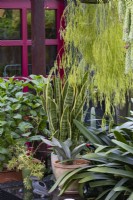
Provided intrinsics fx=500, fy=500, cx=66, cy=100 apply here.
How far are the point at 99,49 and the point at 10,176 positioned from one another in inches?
63.2

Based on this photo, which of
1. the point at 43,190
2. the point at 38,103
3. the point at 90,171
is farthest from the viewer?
the point at 38,103

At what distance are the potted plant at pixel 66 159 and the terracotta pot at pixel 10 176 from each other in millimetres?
562

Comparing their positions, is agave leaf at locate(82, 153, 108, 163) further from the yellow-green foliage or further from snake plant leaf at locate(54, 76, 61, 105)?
the yellow-green foliage

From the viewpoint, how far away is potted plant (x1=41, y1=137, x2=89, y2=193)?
437 cm

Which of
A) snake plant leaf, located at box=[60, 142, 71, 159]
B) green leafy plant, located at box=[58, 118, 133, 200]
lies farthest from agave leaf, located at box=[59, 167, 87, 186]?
snake plant leaf, located at box=[60, 142, 71, 159]

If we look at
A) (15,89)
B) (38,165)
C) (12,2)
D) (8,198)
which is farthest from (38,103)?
(12,2)

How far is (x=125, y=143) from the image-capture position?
4.33m

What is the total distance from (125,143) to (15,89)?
1.41 m

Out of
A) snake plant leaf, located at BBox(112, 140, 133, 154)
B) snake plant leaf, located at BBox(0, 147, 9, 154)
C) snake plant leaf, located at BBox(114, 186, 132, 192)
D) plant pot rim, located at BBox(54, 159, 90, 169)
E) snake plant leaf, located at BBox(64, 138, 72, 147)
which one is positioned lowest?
snake plant leaf, located at BBox(114, 186, 132, 192)

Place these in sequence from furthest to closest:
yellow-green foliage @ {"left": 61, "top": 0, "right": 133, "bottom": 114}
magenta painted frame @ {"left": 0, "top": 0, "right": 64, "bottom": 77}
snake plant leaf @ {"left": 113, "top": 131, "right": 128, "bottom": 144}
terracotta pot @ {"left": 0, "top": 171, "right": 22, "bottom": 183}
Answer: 1. magenta painted frame @ {"left": 0, "top": 0, "right": 64, "bottom": 77}
2. yellow-green foliage @ {"left": 61, "top": 0, "right": 133, "bottom": 114}
3. terracotta pot @ {"left": 0, "top": 171, "right": 22, "bottom": 183}
4. snake plant leaf @ {"left": 113, "top": 131, "right": 128, "bottom": 144}

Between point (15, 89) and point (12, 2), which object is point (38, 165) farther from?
point (12, 2)

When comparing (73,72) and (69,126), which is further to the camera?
(73,72)

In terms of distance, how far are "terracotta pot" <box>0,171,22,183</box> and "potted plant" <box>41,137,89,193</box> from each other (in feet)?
1.84

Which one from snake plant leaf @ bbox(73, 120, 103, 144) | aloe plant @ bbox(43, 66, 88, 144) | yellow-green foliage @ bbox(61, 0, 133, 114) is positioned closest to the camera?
snake plant leaf @ bbox(73, 120, 103, 144)
